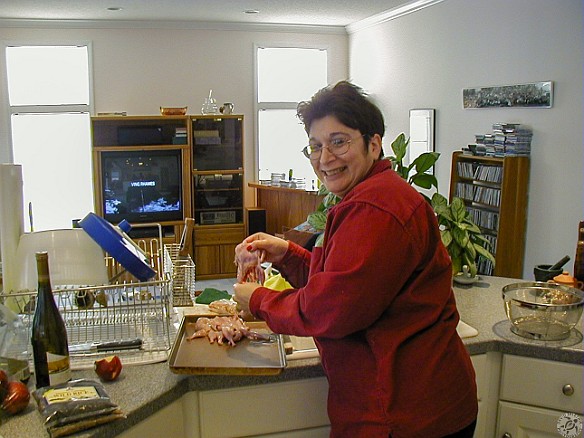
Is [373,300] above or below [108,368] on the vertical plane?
above

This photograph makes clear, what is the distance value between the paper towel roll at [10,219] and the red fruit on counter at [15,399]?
1.49 ft

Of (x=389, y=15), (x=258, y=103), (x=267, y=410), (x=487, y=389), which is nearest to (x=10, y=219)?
(x=267, y=410)

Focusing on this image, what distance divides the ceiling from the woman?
4827mm

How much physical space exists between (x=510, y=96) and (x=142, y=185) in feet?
12.9

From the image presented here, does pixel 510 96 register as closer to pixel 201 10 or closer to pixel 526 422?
pixel 201 10

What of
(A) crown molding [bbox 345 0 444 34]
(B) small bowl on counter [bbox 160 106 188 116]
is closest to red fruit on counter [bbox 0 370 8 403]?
(A) crown molding [bbox 345 0 444 34]

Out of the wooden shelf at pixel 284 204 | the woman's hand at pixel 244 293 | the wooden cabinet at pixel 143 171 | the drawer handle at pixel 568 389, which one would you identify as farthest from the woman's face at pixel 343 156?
the wooden cabinet at pixel 143 171

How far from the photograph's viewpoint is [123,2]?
5824 mm

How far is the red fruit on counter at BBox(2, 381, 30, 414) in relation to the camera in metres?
1.28

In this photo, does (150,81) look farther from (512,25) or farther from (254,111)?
(512,25)

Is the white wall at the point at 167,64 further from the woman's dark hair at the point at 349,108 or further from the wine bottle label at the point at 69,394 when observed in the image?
the wine bottle label at the point at 69,394

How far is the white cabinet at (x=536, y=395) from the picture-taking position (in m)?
1.77

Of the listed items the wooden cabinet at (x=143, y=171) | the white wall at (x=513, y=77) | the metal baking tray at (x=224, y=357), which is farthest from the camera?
the wooden cabinet at (x=143, y=171)

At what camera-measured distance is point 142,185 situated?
6680mm
